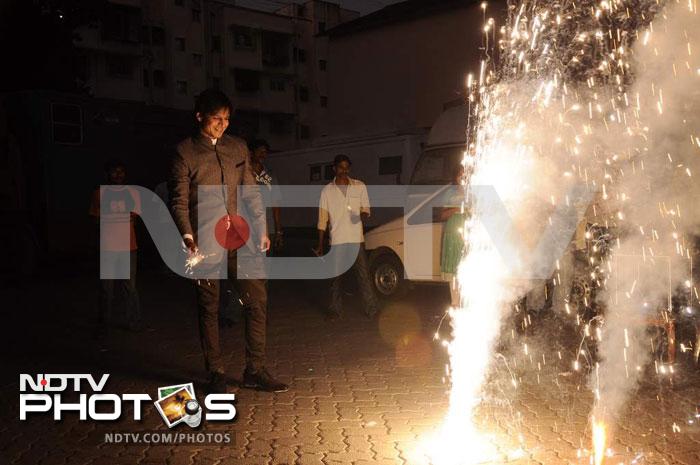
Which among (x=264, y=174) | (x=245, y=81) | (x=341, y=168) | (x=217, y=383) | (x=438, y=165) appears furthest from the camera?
(x=245, y=81)

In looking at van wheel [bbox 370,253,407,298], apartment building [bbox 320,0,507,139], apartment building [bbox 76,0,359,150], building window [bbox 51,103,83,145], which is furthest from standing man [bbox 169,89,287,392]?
apartment building [bbox 76,0,359,150]

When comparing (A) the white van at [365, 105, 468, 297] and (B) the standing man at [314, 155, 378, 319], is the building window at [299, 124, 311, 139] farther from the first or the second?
(B) the standing man at [314, 155, 378, 319]

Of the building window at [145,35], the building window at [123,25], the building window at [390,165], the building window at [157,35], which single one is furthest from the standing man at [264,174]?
the building window at [157,35]

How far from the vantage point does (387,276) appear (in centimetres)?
1184

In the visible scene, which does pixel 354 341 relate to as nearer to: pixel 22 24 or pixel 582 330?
pixel 582 330

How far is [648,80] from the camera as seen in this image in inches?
294

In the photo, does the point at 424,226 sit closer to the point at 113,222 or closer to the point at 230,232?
the point at 113,222

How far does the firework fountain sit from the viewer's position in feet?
22.4

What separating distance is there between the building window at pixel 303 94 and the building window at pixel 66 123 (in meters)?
48.3

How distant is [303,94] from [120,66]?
51.0 ft

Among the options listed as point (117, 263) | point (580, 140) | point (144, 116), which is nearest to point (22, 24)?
point (144, 116)

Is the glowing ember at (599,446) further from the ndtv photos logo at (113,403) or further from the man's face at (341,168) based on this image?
the man's face at (341,168)

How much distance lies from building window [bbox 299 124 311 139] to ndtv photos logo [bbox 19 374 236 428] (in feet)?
188
